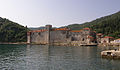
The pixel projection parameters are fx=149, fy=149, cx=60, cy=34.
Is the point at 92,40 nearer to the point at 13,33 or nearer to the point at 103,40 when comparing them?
the point at 103,40

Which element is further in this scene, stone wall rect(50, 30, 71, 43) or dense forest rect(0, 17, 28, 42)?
dense forest rect(0, 17, 28, 42)

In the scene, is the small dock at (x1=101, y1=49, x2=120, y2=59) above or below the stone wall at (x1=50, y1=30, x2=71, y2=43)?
below

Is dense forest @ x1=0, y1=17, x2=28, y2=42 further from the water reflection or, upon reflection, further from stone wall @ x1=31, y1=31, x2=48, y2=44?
the water reflection

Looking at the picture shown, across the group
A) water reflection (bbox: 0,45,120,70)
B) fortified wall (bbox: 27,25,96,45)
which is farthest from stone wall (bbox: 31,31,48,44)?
water reflection (bbox: 0,45,120,70)

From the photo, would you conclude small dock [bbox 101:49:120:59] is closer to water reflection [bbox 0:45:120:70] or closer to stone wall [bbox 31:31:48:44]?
water reflection [bbox 0:45:120:70]

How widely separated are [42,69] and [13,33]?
4104 inches

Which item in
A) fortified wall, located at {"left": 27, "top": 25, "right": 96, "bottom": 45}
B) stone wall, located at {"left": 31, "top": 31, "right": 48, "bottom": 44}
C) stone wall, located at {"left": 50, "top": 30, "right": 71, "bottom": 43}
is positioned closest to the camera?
fortified wall, located at {"left": 27, "top": 25, "right": 96, "bottom": 45}

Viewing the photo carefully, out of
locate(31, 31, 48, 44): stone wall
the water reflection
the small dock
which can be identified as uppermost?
locate(31, 31, 48, 44): stone wall

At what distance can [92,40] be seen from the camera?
273 ft

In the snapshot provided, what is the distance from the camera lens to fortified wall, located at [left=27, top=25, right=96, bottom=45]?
86.9 meters

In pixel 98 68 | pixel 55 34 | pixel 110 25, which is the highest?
pixel 110 25

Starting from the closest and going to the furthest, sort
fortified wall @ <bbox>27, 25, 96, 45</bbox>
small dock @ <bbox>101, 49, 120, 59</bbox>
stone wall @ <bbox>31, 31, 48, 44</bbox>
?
small dock @ <bbox>101, 49, 120, 59</bbox>
fortified wall @ <bbox>27, 25, 96, 45</bbox>
stone wall @ <bbox>31, 31, 48, 44</bbox>

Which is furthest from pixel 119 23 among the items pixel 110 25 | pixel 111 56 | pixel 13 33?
pixel 111 56

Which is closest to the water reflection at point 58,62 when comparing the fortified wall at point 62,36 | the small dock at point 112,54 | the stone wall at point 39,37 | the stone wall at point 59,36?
the small dock at point 112,54
